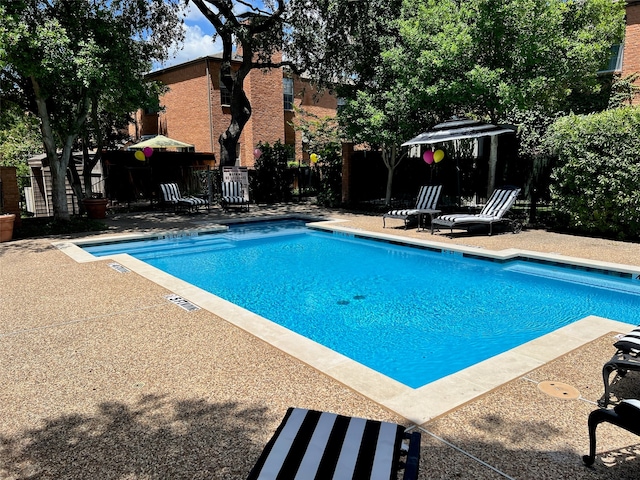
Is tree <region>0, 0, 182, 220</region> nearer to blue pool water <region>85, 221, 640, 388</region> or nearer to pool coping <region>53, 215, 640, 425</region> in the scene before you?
blue pool water <region>85, 221, 640, 388</region>

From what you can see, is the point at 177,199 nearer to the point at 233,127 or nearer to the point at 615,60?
the point at 233,127

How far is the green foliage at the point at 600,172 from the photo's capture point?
922 centimetres

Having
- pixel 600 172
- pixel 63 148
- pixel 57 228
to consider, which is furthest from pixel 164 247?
pixel 600 172

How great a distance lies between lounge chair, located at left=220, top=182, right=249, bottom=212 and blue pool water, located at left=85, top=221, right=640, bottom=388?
502cm

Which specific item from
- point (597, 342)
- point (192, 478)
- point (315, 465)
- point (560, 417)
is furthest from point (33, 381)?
point (597, 342)

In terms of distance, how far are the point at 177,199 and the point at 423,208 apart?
27.3 feet

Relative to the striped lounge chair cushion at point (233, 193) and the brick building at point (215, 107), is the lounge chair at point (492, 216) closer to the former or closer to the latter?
the striped lounge chair cushion at point (233, 193)

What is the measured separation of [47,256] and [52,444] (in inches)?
278

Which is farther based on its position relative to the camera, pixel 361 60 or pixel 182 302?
pixel 361 60

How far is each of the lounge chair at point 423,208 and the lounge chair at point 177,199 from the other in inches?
254

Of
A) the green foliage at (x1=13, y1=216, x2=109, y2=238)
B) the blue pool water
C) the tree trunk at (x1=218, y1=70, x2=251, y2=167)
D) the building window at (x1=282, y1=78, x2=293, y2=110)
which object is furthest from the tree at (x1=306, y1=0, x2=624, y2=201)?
the building window at (x1=282, y1=78, x2=293, y2=110)

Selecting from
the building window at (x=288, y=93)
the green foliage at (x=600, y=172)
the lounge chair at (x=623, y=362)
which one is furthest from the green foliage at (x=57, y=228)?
the building window at (x=288, y=93)

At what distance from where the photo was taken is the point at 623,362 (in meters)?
2.97

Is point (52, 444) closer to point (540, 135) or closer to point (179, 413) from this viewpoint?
point (179, 413)
